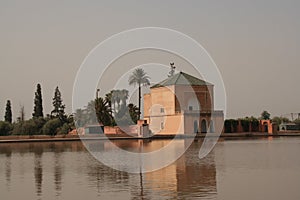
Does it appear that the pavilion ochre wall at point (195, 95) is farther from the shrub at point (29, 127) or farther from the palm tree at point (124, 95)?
the shrub at point (29, 127)

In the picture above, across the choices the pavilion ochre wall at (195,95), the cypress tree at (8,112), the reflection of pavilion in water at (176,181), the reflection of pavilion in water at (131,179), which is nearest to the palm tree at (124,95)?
the pavilion ochre wall at (195,95)

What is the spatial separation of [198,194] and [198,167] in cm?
484

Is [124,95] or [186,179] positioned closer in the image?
[186,179]

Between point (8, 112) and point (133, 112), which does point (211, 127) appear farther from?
point (8, 112)

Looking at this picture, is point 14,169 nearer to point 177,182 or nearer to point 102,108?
point 177,182

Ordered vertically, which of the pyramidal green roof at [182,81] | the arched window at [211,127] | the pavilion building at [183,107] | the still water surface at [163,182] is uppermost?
the pyramidal green roof at [182,81]

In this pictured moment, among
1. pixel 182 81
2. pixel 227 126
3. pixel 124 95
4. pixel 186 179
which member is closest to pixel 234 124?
pixel 227 126

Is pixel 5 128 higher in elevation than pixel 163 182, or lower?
higher

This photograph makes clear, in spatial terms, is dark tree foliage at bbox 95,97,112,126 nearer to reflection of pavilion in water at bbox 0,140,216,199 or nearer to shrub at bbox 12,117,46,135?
shrub at bbox 12,117,46,135

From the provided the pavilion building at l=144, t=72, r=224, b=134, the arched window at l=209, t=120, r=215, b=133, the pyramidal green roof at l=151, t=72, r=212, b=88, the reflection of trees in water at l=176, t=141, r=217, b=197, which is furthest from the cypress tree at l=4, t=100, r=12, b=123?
the reflection of trees in water at l=176, t=141, r=217, b=197

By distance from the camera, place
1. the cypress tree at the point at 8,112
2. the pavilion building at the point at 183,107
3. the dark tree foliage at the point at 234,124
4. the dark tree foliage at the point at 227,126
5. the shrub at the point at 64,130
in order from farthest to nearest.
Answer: the cypress tree at the point at 8,112 → the dark tree foliage at the point at 234,124 → the dark tree foliage at the point at 227,126 → the pavilion building at the point at 183,107 → the shrub at the point at 64,130

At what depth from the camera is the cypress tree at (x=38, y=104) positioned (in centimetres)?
4419

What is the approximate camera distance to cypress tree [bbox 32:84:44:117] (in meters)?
44.2

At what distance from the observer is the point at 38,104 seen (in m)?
44.4
